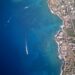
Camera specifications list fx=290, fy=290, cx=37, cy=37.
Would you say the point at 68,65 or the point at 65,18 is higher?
the point at 65,18

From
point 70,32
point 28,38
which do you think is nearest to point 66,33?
point 70,32

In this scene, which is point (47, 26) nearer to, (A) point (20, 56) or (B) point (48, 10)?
(B) point (48, 10)

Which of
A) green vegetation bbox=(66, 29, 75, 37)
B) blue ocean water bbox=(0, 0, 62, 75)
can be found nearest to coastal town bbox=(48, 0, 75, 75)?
green vegetation bbox=(66, 29, 75, 37)

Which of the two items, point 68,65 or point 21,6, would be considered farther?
point 21,6

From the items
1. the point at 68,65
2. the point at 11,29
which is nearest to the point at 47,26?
the point at 11,29

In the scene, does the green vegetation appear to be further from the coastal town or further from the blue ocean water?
the blue ocean water

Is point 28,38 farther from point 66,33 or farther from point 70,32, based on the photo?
point 70,32
